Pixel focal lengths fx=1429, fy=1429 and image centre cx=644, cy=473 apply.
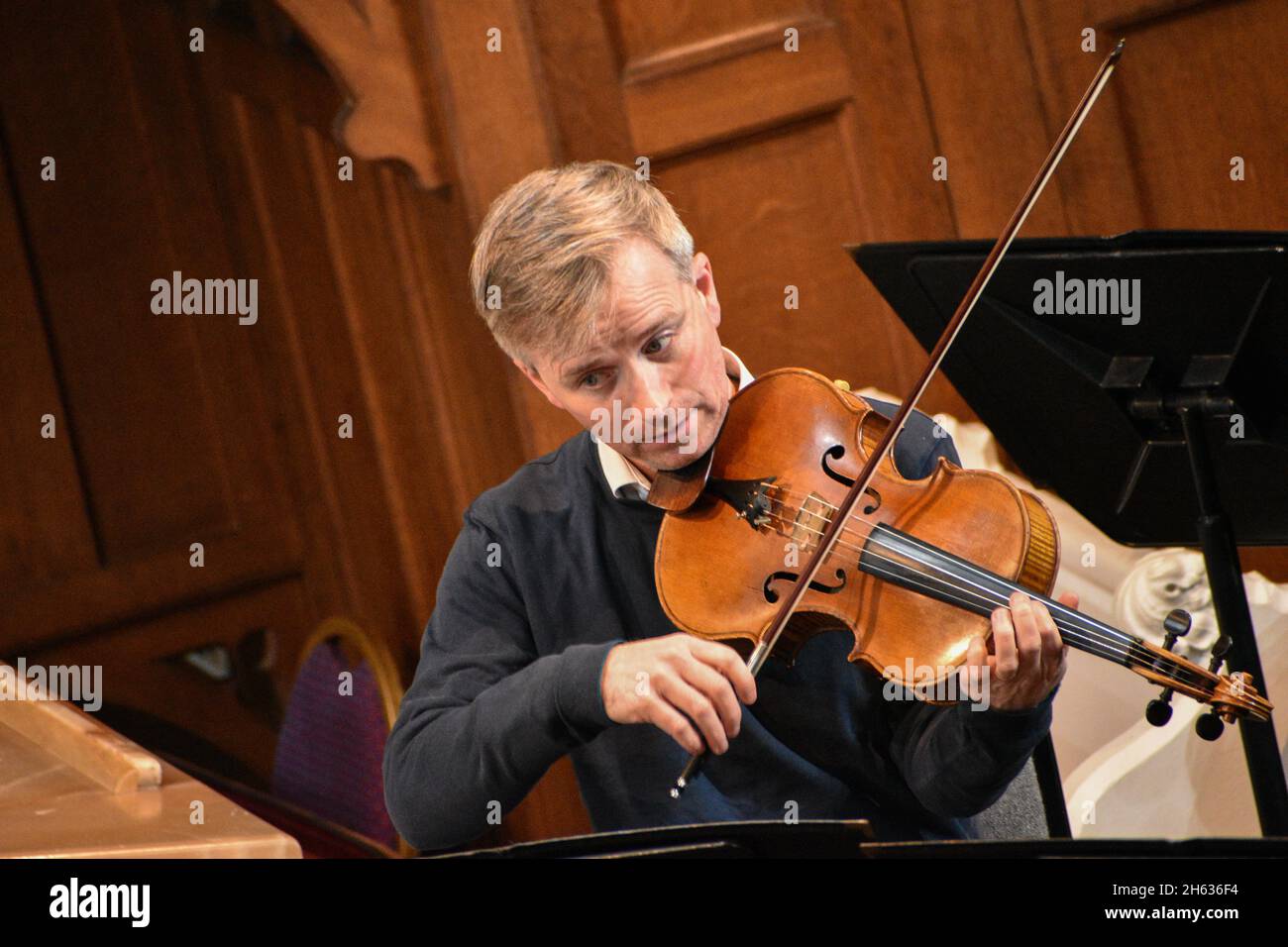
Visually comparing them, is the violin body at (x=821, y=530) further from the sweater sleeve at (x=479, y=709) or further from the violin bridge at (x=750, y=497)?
the sweater sleeve at (x=479, y=709)

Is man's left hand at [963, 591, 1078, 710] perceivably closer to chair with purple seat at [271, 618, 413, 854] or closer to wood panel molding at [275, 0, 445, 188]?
chair with purple seat at [271, 618, 413, 854]

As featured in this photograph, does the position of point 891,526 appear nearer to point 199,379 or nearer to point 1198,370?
point 1198,370

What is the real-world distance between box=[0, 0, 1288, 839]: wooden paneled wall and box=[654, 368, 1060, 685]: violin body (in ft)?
3.55

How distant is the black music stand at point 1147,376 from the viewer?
4.40 feet

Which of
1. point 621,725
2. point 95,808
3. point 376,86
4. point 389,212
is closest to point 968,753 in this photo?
point 621,725

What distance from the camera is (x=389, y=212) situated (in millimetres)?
3146

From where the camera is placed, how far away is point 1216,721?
133cm

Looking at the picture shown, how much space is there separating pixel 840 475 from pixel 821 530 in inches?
2.8
